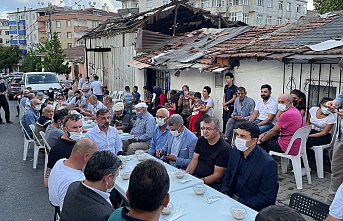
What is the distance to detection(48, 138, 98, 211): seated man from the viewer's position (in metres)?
3.38

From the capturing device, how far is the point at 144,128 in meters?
6.76

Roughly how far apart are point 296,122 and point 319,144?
2.44 feet

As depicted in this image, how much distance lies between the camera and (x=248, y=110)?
7.69m

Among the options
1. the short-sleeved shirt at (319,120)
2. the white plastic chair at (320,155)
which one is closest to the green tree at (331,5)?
the short-sleeved shirt at (319,120)

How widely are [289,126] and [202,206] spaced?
3.18 metres

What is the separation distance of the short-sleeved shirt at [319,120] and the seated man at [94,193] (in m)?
4.72

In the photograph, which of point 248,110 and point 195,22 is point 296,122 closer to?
point 248,110

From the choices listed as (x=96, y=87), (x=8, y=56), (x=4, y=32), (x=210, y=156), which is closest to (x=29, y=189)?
(x=210, y=156)

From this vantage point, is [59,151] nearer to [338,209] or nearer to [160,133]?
[160,133]

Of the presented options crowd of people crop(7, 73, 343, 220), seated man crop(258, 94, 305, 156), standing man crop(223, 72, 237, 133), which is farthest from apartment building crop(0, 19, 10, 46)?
seated man crop(258, 94, 305, 156)

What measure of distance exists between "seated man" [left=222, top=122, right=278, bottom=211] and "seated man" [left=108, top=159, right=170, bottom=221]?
5.95ft

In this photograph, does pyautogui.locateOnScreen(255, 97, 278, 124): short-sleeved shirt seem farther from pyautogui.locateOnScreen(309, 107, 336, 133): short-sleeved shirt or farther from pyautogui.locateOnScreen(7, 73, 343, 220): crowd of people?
pyautogui.locateOnScreen(309, 107, 336, 133): short-sleeved shirt

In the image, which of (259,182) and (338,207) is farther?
(259,182)

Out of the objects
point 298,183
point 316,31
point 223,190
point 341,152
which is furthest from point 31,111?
point 316,31
